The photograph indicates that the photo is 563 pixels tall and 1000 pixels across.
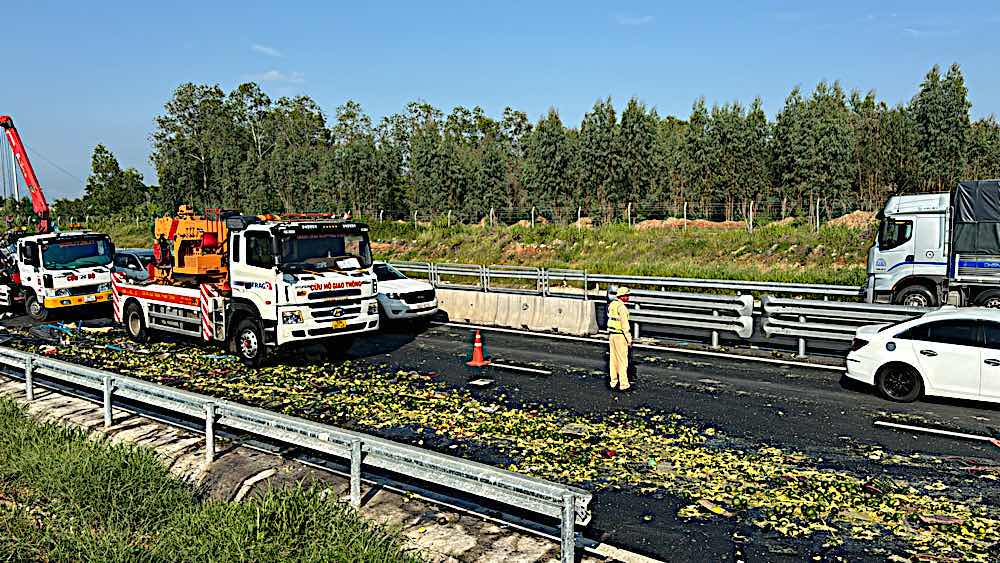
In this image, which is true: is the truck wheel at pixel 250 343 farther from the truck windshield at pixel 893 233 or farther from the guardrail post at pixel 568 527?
the truck windshield at pixel 893 233

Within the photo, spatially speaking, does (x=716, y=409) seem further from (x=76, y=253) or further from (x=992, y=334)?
(x=76, y=253)

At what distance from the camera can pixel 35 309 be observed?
70.3 ft

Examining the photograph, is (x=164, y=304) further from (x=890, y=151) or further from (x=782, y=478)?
(x=890, y=151)

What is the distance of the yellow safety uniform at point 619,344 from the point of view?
492 inches

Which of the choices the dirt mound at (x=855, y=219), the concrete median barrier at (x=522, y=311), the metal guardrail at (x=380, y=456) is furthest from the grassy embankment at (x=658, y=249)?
the metal guardrail at (x=380, y=456)

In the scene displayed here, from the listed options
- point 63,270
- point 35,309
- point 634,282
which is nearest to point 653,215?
point 634,282

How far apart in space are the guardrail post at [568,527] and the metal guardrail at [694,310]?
9842 mm

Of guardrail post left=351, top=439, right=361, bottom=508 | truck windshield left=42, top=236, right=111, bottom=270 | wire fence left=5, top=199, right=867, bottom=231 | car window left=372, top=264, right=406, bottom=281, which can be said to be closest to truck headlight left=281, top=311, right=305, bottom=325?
car window left=372, top=264, right=406, bottom=281

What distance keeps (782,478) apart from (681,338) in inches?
367

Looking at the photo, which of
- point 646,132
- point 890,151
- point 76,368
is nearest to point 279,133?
point 646,132

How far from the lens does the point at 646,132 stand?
48625 millimetres

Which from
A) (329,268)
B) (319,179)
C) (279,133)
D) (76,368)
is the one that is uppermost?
(279,133)

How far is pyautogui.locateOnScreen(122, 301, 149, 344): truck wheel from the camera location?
17.7 meters

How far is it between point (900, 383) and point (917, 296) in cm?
1002
